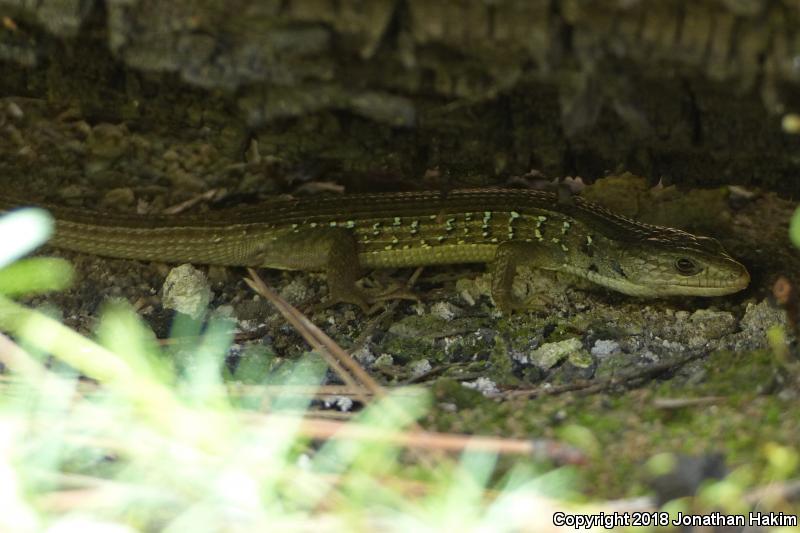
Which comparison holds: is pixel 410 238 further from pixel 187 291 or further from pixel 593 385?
pixel 593 385

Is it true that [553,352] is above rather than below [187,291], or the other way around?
above

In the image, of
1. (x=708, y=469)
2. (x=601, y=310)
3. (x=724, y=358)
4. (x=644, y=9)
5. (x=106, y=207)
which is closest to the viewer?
(x=708, y=469)

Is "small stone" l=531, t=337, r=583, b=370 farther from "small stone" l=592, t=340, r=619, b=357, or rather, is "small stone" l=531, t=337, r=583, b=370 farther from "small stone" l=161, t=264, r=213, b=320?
"small stone" l=161, t=264, r=213, b=320

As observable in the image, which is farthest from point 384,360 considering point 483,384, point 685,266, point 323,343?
point 685,266

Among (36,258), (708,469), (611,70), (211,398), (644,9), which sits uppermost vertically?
(644,9)

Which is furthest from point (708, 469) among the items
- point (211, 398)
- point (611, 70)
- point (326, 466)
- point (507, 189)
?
point (507, 189)

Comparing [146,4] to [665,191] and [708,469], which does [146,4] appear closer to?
[708,469]
